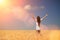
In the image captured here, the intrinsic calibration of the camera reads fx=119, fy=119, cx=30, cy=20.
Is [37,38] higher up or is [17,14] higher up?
[17,14]

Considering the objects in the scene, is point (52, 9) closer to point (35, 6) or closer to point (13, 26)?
point (35, 6)

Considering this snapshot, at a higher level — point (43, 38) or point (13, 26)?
point (13, 26)

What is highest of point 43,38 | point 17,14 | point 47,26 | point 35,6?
point 35,6

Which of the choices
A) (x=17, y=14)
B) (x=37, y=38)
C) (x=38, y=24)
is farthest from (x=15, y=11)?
(x=37, y=38)

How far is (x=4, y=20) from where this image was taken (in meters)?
1.70

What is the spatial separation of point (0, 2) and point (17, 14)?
30 centimetres

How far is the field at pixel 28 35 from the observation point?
1681 mm

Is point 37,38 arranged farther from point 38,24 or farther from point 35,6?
point 35,6

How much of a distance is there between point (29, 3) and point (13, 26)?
16.2 inches

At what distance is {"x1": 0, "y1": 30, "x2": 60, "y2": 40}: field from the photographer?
1681 millimetres

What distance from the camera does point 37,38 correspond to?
5.64ft

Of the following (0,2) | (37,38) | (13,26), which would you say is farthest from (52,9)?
(0,2)

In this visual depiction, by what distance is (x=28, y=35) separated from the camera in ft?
5.64

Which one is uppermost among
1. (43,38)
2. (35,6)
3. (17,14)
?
(35,6)
